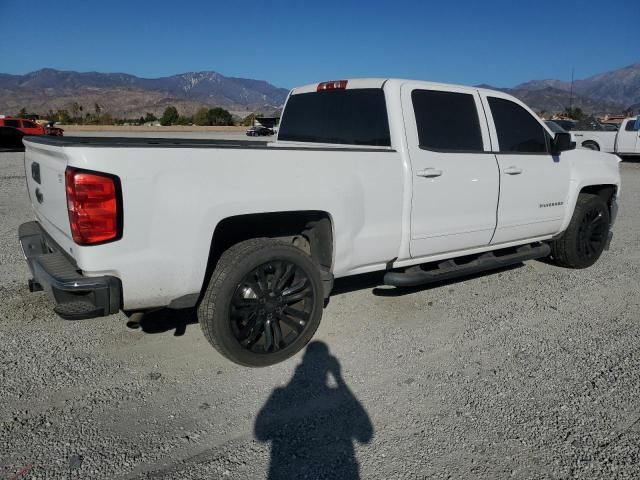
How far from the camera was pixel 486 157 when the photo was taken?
4402mm

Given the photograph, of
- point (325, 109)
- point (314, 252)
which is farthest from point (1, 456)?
point (325, 109)

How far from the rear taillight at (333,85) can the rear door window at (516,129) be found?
1422 mm

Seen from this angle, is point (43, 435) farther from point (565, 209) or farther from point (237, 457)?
point (565, 209)

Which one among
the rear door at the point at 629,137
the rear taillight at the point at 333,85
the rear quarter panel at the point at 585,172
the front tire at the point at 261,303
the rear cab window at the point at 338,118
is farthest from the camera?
the rear door at the point at 629,137

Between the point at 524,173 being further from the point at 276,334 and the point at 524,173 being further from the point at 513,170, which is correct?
the point at 276,334

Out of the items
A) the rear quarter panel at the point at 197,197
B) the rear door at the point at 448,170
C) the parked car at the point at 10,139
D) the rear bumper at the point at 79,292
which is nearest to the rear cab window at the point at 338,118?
the rear door at the point at 448,170

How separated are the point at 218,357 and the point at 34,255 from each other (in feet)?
4.81

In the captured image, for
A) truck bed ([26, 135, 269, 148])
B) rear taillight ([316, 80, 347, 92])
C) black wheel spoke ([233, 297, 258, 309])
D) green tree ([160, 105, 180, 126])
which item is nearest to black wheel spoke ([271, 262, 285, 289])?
black wheel spoke ([233, 297, 258, 309])

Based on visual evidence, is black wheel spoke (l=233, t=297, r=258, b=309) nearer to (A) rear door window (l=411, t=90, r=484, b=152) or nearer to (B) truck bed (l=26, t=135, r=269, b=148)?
(B) truck bed (l=26, t=135, r=269, b=148)

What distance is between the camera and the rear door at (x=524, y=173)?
4.61 meters

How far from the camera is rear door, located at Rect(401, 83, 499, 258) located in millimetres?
3955

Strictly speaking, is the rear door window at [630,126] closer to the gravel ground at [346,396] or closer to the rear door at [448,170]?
the gravel ground at [346,396]

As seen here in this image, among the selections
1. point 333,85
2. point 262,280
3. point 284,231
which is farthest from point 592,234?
point 262,280

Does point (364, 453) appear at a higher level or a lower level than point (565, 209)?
lower
